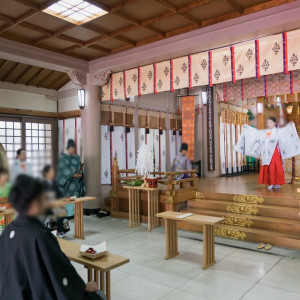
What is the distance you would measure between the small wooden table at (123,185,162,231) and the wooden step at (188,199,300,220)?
868mm

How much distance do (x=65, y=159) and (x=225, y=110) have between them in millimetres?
12558

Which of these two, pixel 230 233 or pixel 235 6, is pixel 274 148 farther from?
pixel 235 6

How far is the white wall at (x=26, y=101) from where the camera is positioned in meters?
8.73

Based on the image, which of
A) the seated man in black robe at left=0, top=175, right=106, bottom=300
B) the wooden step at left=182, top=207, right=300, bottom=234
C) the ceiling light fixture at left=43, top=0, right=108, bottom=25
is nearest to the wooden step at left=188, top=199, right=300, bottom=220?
the wooden step at left=182, top=207, right=300, bottom=234

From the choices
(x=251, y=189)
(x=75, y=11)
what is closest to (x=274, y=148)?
(x=251, y=189)

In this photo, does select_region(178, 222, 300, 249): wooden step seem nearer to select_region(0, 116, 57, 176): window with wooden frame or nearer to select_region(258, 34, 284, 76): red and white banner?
select_region(258, 34, 284, 76): red and white banner

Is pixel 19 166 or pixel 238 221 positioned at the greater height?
pixel 19 166

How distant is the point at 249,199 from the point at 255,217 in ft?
1.78

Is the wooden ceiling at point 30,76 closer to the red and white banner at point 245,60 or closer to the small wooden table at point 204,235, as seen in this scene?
the red and white banner at point 245,60

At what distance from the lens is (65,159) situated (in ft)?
2.76

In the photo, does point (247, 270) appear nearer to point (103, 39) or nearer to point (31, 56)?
point (103, 39)

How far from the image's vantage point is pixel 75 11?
5.39m

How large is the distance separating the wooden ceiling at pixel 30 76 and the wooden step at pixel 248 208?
5.84m

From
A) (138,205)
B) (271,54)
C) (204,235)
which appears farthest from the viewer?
(138,205)
